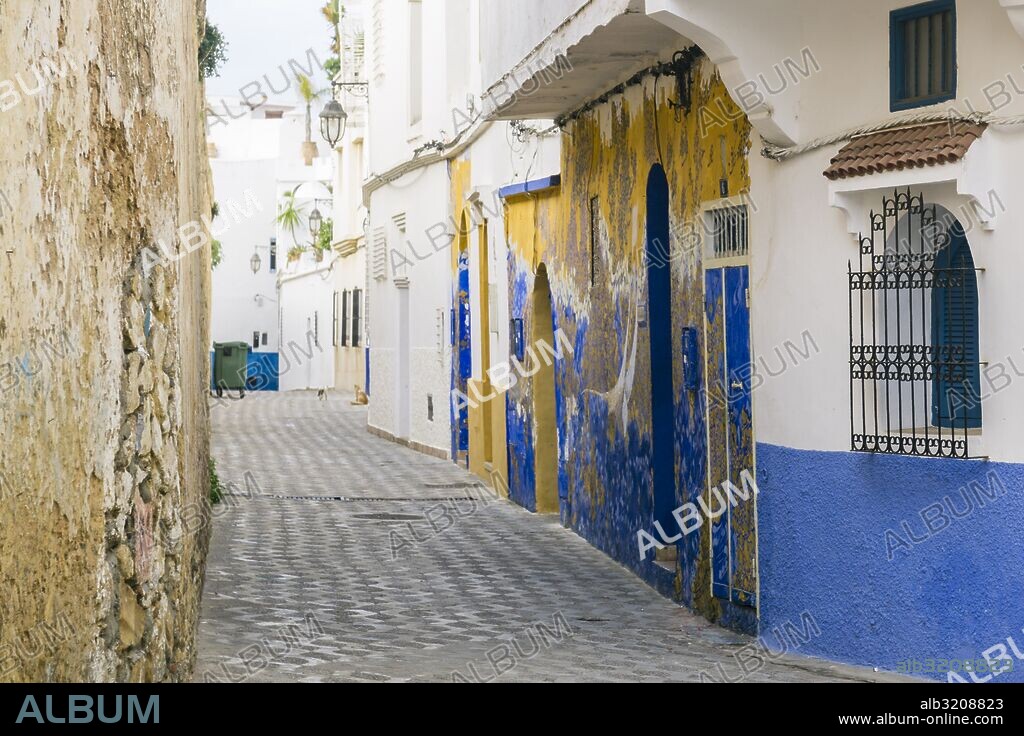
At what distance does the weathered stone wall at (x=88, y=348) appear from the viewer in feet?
14.4

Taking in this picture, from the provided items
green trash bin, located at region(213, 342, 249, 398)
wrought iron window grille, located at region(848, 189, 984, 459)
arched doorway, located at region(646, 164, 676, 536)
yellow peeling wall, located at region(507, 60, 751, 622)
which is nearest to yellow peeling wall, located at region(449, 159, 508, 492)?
yellow peeling wall, located at region(507, 60, 751, 622)

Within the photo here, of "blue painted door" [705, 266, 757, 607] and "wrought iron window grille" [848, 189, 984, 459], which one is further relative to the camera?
"blue painted door" [705, 266, 757, 607]

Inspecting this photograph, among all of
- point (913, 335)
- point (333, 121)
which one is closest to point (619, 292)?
point (913, 335)

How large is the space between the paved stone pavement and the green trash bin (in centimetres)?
2270

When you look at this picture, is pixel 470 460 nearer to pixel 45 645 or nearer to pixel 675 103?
pixel 675 103

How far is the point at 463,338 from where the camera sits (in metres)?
19.9

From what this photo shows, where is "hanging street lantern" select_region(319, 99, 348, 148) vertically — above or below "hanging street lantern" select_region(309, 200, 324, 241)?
above

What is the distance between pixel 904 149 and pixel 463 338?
12.6 meters

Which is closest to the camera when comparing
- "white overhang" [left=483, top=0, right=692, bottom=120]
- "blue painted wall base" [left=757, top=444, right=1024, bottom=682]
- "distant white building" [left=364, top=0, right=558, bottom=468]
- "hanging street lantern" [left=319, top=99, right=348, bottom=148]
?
"blue painted wall base" [left=757, top=444, right=1024, bottom=682]

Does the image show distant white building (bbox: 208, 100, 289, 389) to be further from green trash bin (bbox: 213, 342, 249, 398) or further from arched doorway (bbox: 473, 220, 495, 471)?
arched doorway (bbox: 473, 220, 495, 471)

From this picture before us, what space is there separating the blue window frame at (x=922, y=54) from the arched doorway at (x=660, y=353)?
3399mm

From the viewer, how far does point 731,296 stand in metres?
9.36

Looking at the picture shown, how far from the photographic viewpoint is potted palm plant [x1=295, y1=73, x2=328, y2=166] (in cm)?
5034

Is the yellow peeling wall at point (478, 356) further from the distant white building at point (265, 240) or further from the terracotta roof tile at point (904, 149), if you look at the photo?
the distant white building at point (265, 240)
